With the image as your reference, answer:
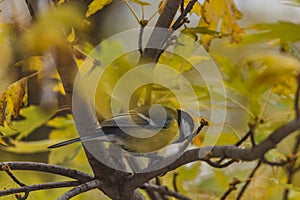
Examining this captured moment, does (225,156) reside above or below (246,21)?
below

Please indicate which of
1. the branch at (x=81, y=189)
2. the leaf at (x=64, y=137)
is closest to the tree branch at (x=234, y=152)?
the branch at (x=81, y=189)

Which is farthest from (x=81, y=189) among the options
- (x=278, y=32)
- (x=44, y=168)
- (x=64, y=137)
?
(x=64, y=137)

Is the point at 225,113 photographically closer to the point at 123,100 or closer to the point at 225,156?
the point at 123,100

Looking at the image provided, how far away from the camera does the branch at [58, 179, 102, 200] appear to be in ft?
2.11

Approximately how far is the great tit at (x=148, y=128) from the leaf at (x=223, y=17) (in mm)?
163

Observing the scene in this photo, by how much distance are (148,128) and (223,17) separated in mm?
261

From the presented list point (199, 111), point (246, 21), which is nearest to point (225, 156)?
point (199, 111)

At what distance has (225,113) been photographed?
85cm

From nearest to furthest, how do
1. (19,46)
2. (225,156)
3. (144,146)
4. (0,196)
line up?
(225,156) → (0,196) → (19,46) → (144,146)

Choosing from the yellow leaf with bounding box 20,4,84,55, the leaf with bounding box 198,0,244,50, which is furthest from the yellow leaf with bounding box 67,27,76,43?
the leaf with bounding box 198,0,244,50

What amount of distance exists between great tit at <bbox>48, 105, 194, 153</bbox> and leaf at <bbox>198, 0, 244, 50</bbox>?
6.4 inches

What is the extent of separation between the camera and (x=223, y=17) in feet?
2.64

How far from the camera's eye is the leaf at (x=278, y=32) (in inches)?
23.9

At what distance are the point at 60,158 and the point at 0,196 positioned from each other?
306mm
